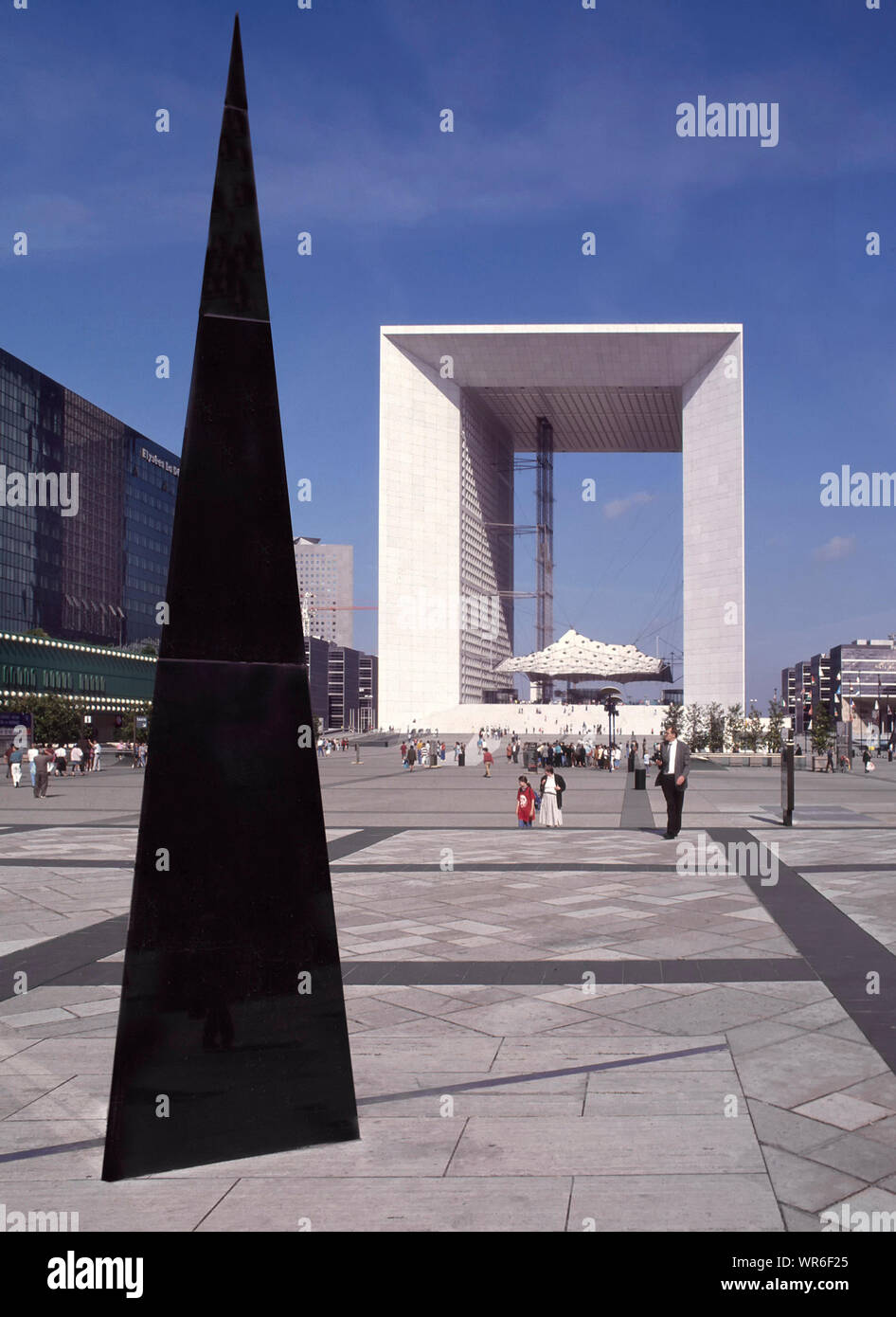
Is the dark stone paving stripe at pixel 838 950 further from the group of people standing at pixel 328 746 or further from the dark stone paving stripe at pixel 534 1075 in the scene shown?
the group of people standing at pixel 328 746

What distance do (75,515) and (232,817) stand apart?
104 metres

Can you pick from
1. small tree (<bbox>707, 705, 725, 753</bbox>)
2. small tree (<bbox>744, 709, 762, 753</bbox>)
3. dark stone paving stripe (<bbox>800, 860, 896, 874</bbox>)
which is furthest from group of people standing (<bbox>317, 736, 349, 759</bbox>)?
dark stone paving stripe (<bbox>800, 860, 896, 874</bbox>)

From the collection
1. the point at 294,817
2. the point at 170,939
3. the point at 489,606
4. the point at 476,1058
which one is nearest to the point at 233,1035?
the point at 170,939

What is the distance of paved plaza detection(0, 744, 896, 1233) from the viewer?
3.76 meters

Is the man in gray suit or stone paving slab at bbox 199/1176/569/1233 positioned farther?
the man in gray suit

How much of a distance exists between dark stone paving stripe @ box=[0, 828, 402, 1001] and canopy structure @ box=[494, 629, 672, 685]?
94.6 metres

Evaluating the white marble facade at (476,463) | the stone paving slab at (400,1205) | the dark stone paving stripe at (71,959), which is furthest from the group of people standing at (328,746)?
the stone paving slab at (400,1205)

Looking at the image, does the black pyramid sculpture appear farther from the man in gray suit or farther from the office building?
the office building

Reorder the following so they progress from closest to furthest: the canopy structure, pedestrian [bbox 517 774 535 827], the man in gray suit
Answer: the man in gray suit
pedestrian [bbox 517 774 535 827]
the canopy structure

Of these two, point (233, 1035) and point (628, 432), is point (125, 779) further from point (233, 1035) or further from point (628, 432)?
point (628, 432)

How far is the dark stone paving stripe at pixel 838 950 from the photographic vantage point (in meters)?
5.95

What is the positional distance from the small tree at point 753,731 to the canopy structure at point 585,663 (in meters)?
46.2

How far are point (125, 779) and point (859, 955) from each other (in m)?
31.8
